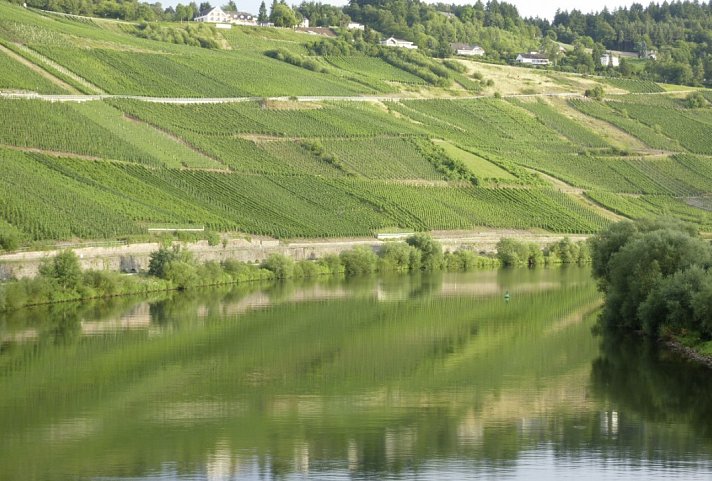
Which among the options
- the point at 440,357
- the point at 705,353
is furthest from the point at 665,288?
the point at 440,357

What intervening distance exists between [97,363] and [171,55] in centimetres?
9323

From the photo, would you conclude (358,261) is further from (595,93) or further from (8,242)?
(595,93)

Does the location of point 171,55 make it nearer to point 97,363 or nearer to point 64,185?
point 64,185

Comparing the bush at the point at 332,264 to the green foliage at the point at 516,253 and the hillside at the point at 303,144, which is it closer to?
the hillside at the point at 303,144

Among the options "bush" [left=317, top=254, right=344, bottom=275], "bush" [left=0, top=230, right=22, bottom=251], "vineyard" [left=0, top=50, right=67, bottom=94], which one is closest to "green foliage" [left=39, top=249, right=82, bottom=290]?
"bush" [left=0, top=230, right=22, bottom=251]

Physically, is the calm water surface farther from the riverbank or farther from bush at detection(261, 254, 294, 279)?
bush at detection(261, 254, 294, 279)

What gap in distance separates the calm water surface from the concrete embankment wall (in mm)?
4903

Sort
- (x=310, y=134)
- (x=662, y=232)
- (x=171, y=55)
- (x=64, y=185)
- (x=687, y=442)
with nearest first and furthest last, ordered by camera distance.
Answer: (x=687, y=442), (x=662, y=232), (x=64, y=185), (x=310, y=134), (x=171, y=55)

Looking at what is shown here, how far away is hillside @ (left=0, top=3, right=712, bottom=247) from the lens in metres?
94.9

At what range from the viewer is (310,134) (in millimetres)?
124875

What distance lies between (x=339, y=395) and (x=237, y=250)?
1695 inches

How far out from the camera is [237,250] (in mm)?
88625

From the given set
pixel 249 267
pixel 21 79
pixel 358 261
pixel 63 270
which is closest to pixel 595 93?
pixel 21 79

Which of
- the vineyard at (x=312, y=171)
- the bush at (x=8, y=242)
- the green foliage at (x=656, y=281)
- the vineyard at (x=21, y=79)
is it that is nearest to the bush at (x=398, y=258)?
the vineyard at (x=312, y=171)
